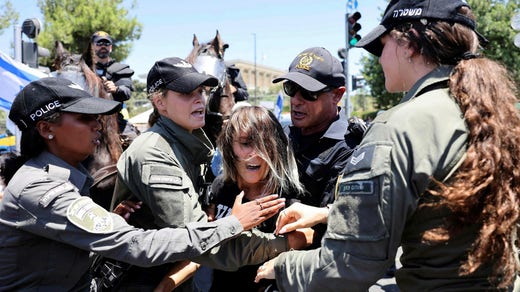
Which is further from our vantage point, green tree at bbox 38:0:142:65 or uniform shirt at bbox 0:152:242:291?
green tree at bbox 38:0:142:65

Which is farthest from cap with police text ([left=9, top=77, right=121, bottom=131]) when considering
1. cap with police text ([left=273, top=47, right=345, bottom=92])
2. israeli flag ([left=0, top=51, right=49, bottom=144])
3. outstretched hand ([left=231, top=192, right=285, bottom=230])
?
israeli flag ([left=0, top=51, right=49, bottom=144])

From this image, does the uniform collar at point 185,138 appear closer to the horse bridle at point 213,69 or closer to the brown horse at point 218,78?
the brown horse at point 218,78

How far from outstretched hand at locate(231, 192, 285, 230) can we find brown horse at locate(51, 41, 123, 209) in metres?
1.57

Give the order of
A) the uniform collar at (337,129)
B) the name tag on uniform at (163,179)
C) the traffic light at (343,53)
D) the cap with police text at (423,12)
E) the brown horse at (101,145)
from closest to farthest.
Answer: the cap with police text at (423,12) → the name tag on uniform at (163,179) → the uniform collar at (337,129) → the brown horse at (101,145) → the traffic light at (343,53)

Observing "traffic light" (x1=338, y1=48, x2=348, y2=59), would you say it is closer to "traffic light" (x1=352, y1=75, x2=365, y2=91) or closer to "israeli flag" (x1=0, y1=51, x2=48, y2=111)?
"traffic light" (x1=352, y1=75, x2=365, y2=91)

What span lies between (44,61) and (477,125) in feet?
87.3

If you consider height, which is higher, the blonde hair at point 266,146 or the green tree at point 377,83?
the blonde hair at point 266,146

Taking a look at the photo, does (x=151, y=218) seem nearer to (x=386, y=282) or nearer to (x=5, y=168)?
(x=5, y=168)

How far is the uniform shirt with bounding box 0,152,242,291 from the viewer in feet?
6.68

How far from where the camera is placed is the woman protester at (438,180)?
1535 millimetres

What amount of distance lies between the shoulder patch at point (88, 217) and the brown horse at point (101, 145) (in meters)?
1.43

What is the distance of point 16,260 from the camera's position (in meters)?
2.09

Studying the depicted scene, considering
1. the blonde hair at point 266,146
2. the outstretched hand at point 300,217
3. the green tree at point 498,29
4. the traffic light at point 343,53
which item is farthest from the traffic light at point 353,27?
the green tree at point 498,29

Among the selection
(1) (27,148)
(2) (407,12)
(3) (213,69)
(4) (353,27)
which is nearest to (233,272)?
(1) (27,148)
